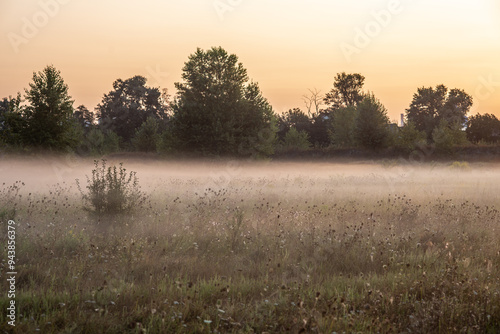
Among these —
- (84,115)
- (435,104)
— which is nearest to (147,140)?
(84,115)

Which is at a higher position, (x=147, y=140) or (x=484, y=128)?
(x=484, y=128)

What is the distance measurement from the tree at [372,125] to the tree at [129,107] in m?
38.4

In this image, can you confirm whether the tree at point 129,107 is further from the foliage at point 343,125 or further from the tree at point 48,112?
the tree at point 48,112

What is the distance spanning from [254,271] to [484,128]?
7949 centimetres

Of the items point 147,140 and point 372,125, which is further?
point 147,140

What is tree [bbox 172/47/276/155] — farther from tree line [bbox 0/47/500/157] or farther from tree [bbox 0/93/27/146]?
tree [bbox 0/93/27/146]

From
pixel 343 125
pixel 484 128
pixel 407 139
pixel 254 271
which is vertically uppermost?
pixel 484 128

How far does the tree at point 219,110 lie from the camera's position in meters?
33.4

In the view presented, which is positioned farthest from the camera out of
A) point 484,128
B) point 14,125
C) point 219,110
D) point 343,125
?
point 484,128

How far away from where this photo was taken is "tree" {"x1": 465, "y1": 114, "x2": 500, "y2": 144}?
73312 millimetres

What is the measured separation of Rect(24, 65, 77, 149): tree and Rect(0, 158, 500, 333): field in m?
18.4

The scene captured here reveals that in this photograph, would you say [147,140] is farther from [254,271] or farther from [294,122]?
[254,271]

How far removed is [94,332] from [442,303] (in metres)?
3.79

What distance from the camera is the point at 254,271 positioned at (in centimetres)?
619
